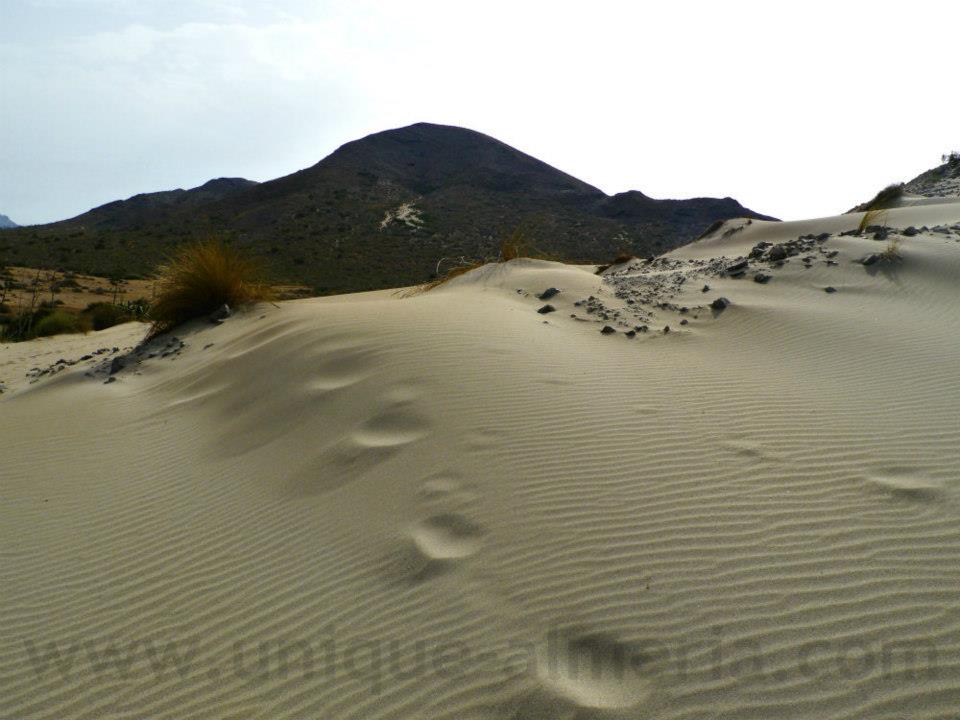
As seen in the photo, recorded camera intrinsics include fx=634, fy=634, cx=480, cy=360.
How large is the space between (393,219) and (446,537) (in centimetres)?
4379

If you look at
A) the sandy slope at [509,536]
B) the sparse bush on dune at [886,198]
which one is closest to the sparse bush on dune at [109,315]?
the sandy slope at [509,536]

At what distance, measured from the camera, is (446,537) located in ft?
9.58

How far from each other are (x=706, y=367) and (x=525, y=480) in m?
2.56

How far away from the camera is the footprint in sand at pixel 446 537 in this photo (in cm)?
279

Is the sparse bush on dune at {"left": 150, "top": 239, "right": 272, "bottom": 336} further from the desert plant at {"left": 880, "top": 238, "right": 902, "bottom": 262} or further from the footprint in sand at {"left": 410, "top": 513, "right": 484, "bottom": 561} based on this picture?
the desert plant at {"left": 880, "top": 238, "right": 902, "bottom": 262}

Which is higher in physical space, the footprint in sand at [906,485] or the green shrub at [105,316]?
the green shrub at [105,316]

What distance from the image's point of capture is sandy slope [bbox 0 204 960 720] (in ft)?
6.93

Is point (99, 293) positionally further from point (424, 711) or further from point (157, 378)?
point (424, 711)

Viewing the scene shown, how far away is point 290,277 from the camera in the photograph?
29516 millimetres

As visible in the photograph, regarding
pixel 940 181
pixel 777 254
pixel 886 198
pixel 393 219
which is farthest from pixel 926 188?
pixel 393 219

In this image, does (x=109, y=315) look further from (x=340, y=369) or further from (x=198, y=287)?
(x=340, y=369)

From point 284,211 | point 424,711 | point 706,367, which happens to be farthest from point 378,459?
point 284,211

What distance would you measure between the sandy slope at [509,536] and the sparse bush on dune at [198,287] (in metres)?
3.72

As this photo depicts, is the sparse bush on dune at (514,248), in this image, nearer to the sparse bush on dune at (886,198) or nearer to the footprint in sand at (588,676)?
the sparse bush on dune at (886,198)
